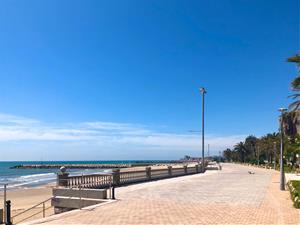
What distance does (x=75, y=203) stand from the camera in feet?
51.9

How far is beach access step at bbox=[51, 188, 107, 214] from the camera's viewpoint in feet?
50.6

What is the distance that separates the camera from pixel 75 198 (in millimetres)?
15969

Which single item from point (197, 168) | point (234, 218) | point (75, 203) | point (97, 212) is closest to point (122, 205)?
point (97, 212)

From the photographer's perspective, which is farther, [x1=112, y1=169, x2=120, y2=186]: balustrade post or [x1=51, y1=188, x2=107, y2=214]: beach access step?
[x1=112, y1=169, x2=120, y2=186]: balustrade post

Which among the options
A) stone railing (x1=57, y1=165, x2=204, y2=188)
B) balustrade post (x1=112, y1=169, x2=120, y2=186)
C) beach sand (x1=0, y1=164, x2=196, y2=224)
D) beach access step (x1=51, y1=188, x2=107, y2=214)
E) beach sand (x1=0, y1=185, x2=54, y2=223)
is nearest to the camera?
beach access step (x1=51, y1=188, x2=107, y2=214)

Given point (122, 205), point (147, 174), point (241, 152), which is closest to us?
point (122, 205)

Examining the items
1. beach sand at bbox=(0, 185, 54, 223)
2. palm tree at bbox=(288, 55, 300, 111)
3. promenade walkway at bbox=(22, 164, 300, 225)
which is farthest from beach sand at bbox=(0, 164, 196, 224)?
palm tree at bbox=(288, 55, 300, 111)

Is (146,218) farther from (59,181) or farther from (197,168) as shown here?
(197,168)

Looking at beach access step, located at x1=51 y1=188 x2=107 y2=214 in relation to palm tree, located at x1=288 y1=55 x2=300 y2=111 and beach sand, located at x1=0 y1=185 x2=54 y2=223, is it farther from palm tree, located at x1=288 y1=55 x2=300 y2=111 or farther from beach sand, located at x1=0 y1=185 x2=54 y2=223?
palm tree, located at x1=288 y1=55 x2=300 y2=111

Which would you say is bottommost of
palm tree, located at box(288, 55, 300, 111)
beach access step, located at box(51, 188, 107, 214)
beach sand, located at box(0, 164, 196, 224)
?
beach sand, located at box(0, 164, 196, 224)

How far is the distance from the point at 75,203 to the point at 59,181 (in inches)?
121

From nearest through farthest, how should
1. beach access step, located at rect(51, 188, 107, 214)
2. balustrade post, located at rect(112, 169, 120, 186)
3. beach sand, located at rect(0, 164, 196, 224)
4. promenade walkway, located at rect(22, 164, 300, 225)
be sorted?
promenade walkway, located at rect(22, 164, 300, 225) → beach access step, located at rect(51, 188, 107, 214) → beach sand, located at rect(0, 164, 196, 224) → balustrade post, located at rect(112, 169, 120, 186)

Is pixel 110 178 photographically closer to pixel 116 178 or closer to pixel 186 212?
pixel 116 178

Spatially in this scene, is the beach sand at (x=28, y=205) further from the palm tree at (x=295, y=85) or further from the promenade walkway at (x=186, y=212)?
the palm tree at (x=295, y=85)
